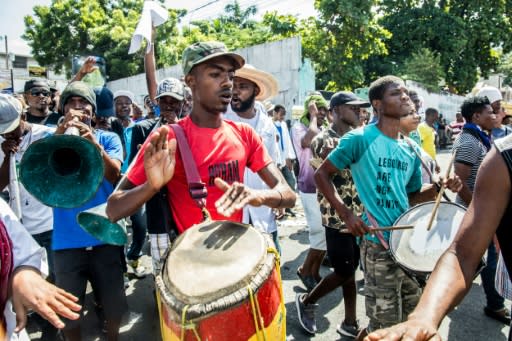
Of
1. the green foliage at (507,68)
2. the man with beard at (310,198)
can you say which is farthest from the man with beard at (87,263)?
the green foliage at (507,68)

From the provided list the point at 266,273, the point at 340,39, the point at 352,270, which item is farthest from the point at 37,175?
the point at 340,39

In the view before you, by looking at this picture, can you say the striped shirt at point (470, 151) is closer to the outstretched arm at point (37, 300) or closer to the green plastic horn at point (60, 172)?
the green plastic horn at point (60, 172)

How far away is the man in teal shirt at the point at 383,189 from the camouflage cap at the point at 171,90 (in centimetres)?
156

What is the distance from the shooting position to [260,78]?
399 centimetres

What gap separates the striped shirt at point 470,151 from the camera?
3.90 meters

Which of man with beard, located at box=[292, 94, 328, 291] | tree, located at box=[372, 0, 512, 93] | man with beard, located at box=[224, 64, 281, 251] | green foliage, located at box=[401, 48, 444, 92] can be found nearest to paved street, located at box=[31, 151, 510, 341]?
man with beard, located at box=[292, 94, 328, 291]

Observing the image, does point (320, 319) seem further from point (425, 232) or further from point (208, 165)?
point (208, 165)

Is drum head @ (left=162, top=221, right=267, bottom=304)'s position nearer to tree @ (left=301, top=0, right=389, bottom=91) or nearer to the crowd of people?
the crowd of people

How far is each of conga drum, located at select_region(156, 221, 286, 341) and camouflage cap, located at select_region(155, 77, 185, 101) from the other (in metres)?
2.19

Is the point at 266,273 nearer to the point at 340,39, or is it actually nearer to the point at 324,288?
the point at 324,288

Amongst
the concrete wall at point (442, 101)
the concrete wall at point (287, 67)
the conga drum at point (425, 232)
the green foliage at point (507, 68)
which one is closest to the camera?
the conga drum at point (425, 232)

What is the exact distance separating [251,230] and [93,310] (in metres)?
3.18

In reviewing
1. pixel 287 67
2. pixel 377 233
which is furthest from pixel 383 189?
pixel 287 67

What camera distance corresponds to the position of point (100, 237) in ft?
7.97
